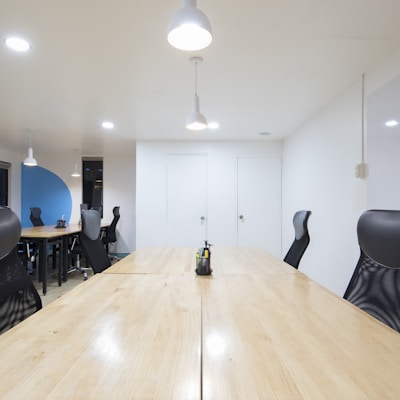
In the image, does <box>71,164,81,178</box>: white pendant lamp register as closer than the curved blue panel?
Yes

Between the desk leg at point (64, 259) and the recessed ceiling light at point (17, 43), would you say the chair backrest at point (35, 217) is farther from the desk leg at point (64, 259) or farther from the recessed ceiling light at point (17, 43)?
the recessed ceiling light at point (17, 43)

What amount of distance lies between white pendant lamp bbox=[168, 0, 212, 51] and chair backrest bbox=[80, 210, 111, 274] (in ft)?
4.76

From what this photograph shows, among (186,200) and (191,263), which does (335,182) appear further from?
(186,200)

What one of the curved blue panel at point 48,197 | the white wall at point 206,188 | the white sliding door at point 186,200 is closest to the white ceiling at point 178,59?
the white wall at point 206,188

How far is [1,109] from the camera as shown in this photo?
3.59m

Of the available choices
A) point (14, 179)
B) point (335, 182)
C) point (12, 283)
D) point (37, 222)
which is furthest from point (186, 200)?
point (14, 179)

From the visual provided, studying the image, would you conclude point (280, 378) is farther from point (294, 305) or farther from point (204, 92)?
point (204, 92)

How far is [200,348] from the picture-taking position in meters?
0.82

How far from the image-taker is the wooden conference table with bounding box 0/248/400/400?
63cm

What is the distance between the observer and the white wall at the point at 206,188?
17.4 feet

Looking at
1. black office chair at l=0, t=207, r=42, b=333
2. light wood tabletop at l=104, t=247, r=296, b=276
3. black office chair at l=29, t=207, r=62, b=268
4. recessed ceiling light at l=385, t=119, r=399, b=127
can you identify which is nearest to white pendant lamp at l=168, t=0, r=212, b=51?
black office chair at l=0, t=207, r=42, b=333

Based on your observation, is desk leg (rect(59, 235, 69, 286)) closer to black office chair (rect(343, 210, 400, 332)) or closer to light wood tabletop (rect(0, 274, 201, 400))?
light wood tabletop (rect(0, 274, 201, 400))

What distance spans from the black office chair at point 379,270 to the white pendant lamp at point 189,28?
1.21m

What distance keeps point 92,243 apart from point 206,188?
131 inches
